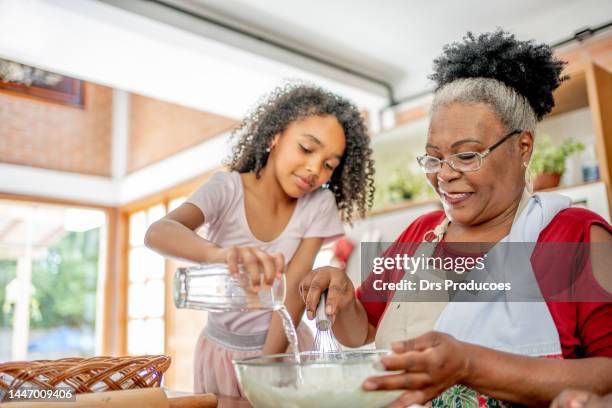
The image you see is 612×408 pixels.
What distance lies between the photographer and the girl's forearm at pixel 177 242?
118 cm

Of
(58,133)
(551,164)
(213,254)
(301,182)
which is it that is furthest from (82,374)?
(58,133)

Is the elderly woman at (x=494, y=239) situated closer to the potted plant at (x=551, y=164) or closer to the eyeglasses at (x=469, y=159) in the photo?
the eyeglasses at (x=469, y=159)

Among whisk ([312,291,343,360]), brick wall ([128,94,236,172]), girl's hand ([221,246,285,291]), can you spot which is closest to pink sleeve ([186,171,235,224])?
whisk ([312,291,343,360])

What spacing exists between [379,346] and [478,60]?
62 centimetres

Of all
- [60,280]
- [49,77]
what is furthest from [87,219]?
[49,77]

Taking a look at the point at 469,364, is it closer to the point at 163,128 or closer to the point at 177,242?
the point at 177,242

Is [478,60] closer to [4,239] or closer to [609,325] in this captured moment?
[609,325]

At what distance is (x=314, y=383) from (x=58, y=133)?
5.69 metres

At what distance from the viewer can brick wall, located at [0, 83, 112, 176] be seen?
5.39 m

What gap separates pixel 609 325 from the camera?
0.91 meters

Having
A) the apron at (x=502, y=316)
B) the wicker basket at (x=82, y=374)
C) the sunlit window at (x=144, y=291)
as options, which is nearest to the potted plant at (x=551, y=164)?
the apron at (x=502, y=316)

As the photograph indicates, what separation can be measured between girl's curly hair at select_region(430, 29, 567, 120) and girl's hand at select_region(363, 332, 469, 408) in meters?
0.71

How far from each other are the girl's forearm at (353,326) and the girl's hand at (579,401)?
1.87 ft

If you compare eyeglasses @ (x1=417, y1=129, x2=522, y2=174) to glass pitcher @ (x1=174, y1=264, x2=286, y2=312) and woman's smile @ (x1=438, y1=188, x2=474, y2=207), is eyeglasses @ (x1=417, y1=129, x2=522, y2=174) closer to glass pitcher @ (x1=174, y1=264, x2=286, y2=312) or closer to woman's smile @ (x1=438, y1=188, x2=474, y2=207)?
woman's smile @ (x1=438, y1=188, x2=474, y2=207)
